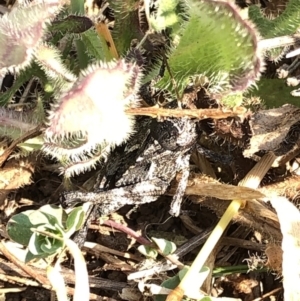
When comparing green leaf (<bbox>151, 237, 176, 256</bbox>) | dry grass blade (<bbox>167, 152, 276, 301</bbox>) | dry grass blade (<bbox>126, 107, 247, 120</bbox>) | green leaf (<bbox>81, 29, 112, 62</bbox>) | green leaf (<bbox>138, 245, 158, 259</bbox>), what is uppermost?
green leaf (<bbox>81, 29, 112, 62</bbox>)

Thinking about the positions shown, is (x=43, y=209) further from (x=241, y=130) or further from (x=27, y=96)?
(x=241, y=130)

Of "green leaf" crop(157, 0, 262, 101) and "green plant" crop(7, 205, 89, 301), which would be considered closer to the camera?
"green leaf" crop(157, 0, 262, 101)

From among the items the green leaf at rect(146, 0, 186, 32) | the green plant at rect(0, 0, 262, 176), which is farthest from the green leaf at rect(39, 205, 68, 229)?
the green leaf at rect(146, 0, 186, 32)

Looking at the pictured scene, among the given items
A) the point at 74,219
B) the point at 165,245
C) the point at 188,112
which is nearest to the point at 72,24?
the point at 188,112

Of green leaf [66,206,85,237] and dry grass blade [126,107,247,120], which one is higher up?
dry grass blade [126,107,247,120]

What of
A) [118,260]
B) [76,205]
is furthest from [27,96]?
[118,260]

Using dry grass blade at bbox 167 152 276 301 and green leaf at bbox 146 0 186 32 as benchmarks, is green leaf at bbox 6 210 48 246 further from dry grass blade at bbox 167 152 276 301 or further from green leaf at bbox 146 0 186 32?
green leaf at bbox 146 0 186 32

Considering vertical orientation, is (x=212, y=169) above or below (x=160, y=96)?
below

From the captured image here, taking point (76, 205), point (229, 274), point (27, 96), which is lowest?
point (229, 274)
